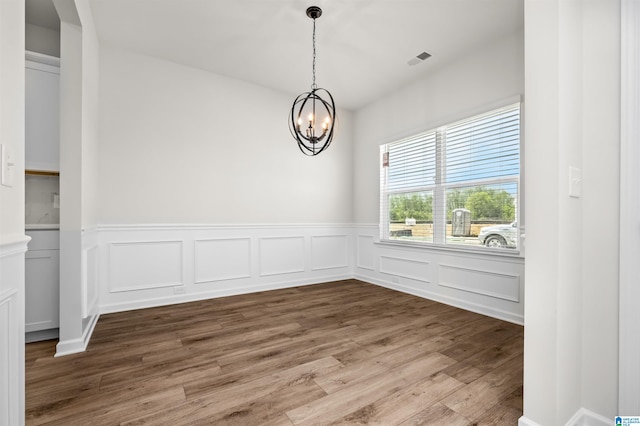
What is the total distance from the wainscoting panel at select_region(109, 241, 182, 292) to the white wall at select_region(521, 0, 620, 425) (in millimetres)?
3531

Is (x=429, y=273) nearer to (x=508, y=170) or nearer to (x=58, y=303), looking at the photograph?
(x=508, y=170)

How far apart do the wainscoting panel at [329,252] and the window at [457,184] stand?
0.77m

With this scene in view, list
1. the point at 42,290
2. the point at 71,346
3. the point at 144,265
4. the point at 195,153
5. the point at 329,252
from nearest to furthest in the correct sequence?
the point at 71,346
the point at 42,290
the point at 144,265
the point at 195,153
the point at 329,252

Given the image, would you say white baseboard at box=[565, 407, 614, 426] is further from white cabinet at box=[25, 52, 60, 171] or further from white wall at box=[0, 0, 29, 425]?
white cabinet at box=[25, 52, 60, 171]

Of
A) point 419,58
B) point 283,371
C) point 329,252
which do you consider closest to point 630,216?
point 283,371

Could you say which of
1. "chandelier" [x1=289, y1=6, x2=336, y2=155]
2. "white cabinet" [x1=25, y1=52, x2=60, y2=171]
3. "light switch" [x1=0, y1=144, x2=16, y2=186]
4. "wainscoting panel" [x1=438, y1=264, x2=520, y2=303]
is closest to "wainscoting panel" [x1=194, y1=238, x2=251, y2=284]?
"chandelier" [x1=289, y1=6, x2=336, y2=155]

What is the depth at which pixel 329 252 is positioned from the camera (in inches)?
195

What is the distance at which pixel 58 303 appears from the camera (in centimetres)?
256

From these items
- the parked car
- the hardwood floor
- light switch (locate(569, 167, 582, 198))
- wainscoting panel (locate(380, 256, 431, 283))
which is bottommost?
the hardwood floor

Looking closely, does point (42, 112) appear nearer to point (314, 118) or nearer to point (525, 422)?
point (314, 118)

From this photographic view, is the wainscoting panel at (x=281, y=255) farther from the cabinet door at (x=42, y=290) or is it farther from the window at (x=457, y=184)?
the cabinet door at (x=42, y=290)

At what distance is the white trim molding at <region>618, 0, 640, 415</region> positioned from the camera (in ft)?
4.44

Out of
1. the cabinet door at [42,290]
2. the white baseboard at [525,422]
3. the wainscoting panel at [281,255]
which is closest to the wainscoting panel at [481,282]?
the white baseboard at [525,422]

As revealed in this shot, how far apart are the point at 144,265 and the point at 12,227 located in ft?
8.90
